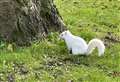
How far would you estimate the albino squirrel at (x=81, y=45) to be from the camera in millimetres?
8641

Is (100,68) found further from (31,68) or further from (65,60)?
(31,68)

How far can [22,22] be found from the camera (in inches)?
356

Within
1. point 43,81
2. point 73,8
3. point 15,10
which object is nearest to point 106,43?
point 15,10

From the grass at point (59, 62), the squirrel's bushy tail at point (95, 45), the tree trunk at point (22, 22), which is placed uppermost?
the tree trunk at point (22, 22)

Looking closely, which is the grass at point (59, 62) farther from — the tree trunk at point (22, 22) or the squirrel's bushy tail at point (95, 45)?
the tree trunk at point (22, 22)

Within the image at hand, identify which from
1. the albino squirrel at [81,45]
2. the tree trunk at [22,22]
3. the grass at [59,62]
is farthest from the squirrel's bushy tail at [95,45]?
the tree trunk at [22,22]

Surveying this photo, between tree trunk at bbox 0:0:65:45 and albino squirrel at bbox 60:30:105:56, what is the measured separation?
784mm

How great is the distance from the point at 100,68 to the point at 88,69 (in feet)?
1.05

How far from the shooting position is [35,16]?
9477 mm

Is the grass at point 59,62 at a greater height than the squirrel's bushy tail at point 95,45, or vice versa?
the squirrel's bushy tail at point 95,45

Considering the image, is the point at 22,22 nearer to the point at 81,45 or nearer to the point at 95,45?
the point at 81,45

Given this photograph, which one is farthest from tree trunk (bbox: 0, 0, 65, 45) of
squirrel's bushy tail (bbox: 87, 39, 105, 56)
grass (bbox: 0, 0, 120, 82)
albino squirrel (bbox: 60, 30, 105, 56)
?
squirrel's bushy tail (bbox: 87, 39, 105, 56)

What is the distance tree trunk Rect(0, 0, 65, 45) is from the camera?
8.84m

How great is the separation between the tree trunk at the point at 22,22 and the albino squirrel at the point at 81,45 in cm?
78
